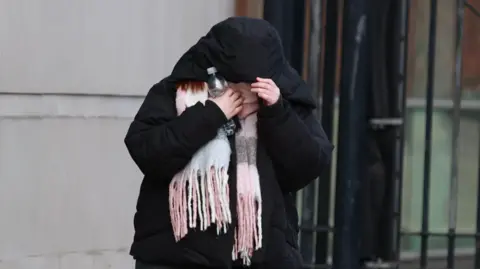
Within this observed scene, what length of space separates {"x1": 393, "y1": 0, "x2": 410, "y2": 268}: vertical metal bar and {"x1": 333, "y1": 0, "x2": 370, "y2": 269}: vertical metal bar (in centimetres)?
18

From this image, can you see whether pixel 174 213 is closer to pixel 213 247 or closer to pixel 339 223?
pixel 213 247

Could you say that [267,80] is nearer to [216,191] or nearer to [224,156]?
[224,156]

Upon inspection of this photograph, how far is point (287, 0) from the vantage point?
15.5ft

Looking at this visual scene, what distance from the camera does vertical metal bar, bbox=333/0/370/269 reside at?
14.9 ft

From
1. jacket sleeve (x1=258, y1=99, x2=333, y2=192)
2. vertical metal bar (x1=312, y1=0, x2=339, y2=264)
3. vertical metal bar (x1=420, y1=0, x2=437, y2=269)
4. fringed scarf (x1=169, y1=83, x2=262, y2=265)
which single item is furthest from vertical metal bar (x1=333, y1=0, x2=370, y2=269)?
fringed scarf (x1=169, y1=83, x2=262, y2=265)

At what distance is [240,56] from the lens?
2.88 meters

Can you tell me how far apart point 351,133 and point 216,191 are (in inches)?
69.7

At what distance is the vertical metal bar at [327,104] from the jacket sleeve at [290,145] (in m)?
1.71

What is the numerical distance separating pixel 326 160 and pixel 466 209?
7.75 ft

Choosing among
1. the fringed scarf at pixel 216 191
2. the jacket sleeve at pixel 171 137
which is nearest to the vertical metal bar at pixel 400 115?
the fringed scarf at pixel 216 191

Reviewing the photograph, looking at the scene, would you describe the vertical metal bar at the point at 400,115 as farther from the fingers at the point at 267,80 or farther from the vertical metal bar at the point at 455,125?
the fingers at the point at 267,80

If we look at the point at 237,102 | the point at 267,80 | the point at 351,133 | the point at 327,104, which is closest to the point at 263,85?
the point at 267,80

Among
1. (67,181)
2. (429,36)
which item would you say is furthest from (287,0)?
(67,181)

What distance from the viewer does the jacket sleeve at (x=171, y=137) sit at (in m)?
2.87
